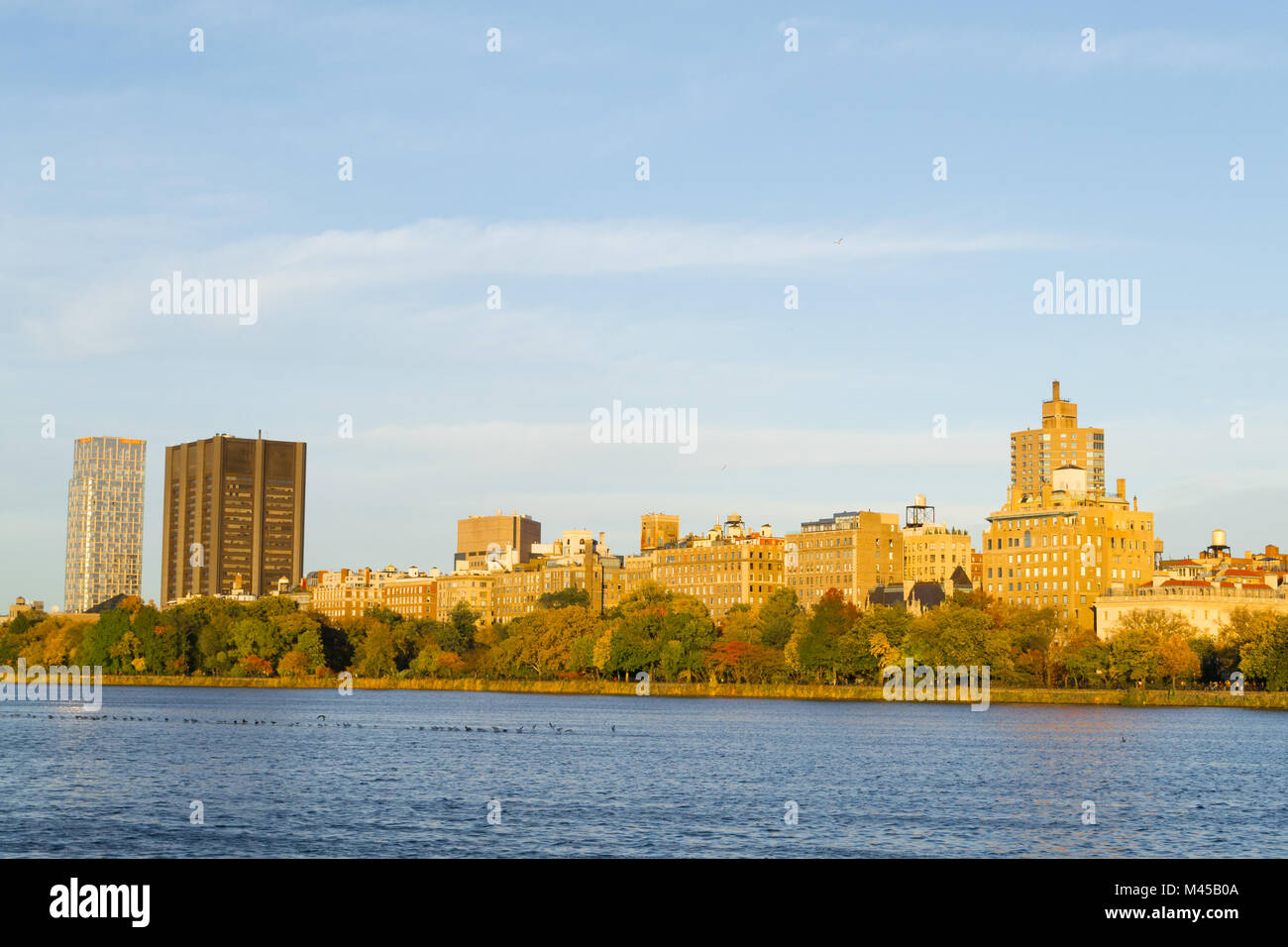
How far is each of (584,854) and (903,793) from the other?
2365cm

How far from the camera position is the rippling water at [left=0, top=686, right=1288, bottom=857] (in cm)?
5072

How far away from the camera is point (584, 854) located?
47.4 metres

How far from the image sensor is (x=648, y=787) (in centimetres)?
6850

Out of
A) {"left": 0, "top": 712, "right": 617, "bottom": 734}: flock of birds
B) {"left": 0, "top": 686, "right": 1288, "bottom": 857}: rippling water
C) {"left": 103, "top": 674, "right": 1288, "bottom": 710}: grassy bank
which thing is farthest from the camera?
{"left": 103, "top": 674, "right": 1288, "bottom": 710}: grassy bank

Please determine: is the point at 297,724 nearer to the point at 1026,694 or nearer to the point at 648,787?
the point at 648,787

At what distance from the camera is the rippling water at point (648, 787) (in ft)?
166

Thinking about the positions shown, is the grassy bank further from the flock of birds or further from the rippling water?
the flock of birds

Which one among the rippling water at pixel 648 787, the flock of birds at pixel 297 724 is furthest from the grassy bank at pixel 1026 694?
the flock of birds at pixel 297 724

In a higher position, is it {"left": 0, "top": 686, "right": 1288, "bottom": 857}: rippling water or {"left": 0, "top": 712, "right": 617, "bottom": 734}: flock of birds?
{"left": 0, "top": 686, "right": 1288, "bottom": 857}: rippling water

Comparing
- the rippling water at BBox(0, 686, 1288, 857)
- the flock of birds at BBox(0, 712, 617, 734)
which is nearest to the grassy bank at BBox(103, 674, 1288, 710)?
the rippling water at BBox(0, 686, 1288, 857)

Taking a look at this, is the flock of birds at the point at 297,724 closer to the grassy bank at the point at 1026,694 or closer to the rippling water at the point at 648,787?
the rippling water at the point at 648,787

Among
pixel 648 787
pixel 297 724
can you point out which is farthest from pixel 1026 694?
pixel 648 787
